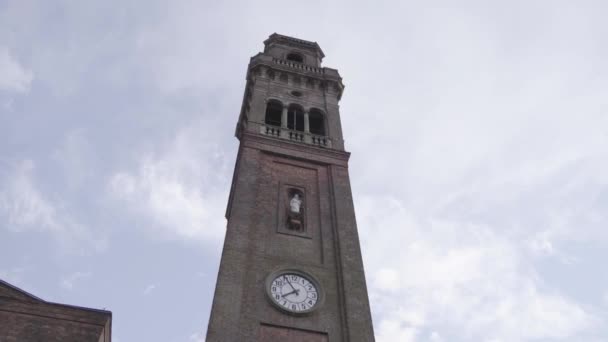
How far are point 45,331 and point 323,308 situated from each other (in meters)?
7.28

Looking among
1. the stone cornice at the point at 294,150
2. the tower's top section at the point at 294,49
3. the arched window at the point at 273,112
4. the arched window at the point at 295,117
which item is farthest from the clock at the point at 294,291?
the tower's top section at the point at 294,49

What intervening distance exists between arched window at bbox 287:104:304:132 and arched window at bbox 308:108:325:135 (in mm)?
458

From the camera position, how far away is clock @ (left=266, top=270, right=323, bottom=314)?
18000mm

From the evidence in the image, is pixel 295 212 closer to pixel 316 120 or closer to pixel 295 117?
pixel 295 117

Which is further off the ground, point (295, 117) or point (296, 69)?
point (296, 69)

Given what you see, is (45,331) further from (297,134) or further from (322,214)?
(297,134)

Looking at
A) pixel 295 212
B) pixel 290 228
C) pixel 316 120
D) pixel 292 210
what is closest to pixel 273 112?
pixel 316 120

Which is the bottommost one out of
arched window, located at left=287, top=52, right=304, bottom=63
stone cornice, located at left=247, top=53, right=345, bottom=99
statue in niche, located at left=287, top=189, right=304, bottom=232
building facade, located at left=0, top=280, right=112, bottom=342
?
building facade, located at left=0, top=280, right=112, bottom=342

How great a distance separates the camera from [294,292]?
18484 mm

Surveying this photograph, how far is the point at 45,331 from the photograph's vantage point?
15953 millimetres

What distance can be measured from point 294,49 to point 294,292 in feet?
58.9

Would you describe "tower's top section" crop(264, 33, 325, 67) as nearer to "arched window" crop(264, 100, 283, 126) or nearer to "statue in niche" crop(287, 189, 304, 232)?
"arched window" crop(264, 100, 283, 126)

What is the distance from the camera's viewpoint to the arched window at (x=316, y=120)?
2773 cm

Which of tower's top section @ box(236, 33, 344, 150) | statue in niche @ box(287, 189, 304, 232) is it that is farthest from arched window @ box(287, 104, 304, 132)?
statue in niche @ box(287, 189, 304, 232)
